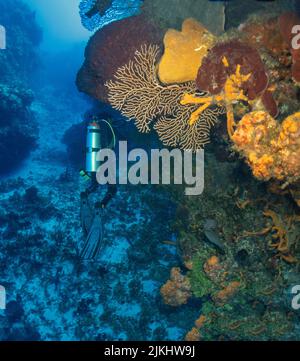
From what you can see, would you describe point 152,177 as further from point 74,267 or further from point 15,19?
point 15,19

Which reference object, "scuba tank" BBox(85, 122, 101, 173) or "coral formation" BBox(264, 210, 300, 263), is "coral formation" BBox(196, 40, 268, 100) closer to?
"coral formation" BBox(264, 210, 300, 263)

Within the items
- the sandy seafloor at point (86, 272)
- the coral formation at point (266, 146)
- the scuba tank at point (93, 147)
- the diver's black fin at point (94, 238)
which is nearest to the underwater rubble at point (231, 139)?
the coral formation at point (266, 146)

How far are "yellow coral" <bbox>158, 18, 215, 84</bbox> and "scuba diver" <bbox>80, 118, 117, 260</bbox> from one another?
2.91 metres

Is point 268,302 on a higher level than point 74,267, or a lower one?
lower

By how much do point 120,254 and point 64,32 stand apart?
40.8m

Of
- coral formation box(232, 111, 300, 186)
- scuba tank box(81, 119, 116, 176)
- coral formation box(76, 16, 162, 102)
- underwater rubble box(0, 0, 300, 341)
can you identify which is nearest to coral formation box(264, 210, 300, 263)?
underwater rubble box(0, 0, 300, 341)

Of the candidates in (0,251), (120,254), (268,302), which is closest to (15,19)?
(0,251)

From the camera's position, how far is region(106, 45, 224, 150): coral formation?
5.40m

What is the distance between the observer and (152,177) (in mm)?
10406

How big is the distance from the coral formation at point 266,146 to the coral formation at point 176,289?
375 cm

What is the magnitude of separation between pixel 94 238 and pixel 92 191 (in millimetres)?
1235

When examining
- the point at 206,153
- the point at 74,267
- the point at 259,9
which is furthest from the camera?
the point at 74,267

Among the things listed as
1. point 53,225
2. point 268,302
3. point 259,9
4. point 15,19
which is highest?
point 15,19

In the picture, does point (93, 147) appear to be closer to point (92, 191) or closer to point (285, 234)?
point (92, 191)
